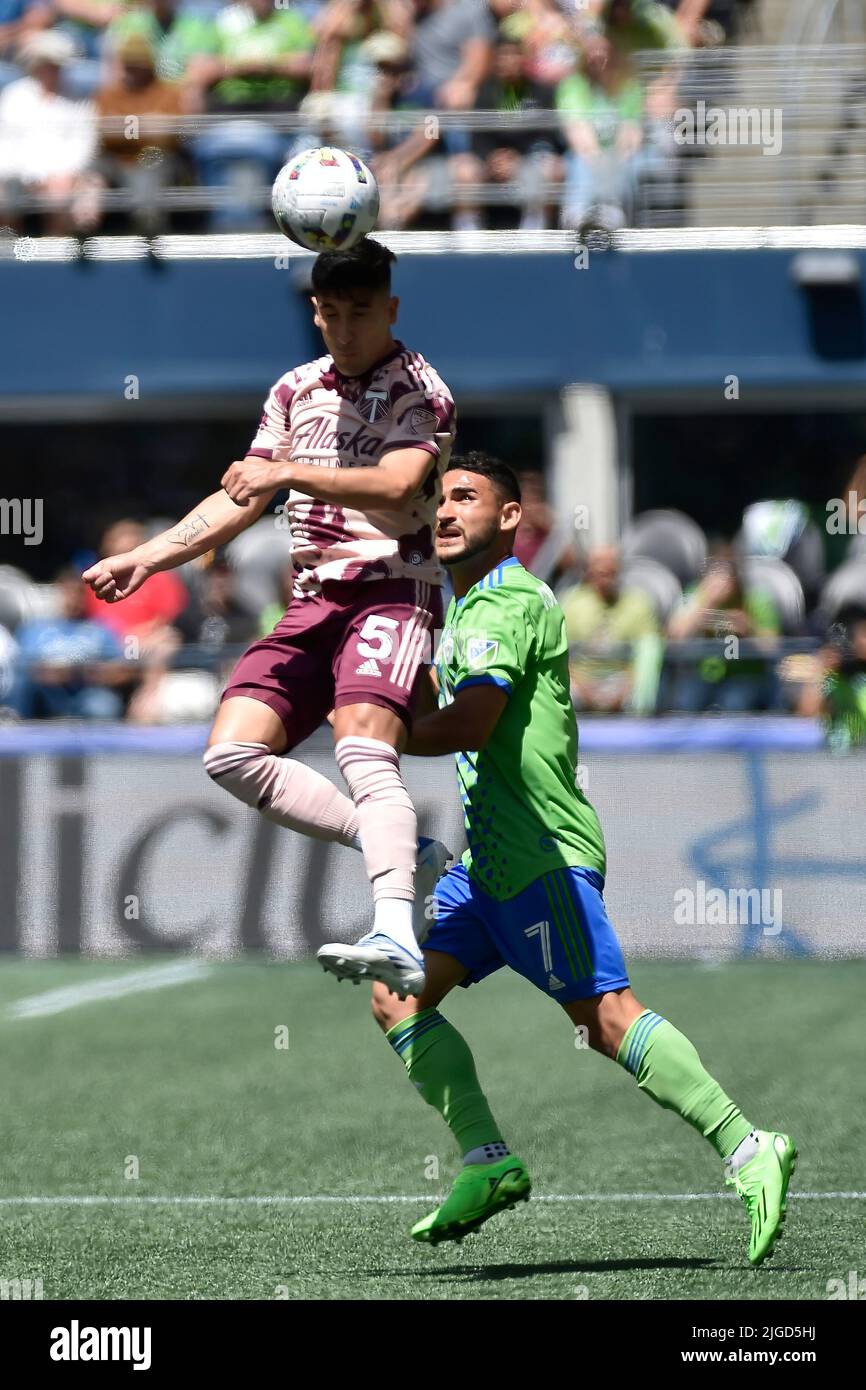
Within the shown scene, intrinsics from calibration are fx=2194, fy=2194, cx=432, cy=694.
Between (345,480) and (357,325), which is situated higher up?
(357,325)

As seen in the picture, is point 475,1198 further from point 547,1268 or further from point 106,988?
point 106,988

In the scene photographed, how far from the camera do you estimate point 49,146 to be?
14.6 metres

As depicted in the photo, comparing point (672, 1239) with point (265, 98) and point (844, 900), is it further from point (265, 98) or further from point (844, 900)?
point (265, 98)

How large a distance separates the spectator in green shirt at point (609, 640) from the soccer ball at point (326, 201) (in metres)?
7.50

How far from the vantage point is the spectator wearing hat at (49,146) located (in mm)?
14492

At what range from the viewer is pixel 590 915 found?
17.5 ft

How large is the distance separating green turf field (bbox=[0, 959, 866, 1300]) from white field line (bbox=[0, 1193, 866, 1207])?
3 centimetres

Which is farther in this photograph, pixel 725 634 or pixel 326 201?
pixel 725 634

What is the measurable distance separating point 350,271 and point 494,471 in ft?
2.13

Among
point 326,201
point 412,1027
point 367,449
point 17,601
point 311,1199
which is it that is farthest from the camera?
point 17,601

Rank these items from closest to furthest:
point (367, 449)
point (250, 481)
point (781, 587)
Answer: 1. point (250, 481)
2. point (367, 449)
3. point (781, 587)

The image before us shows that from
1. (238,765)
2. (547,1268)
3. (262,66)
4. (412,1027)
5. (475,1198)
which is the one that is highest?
(262,66)

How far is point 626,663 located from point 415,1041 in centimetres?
738

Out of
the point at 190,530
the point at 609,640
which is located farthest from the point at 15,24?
the point at 190,530
